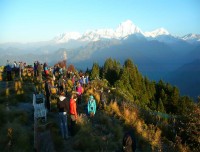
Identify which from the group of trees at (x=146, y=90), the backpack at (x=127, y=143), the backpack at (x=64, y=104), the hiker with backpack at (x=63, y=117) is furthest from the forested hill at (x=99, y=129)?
the group of trees at (x=146, y=90)

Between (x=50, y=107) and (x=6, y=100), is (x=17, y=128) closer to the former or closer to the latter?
(x=50, y=107)

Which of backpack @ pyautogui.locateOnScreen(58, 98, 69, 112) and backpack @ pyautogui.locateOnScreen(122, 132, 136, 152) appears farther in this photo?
backpack @ pyautogui.locateOnScreen(58, 98, 69, 112)

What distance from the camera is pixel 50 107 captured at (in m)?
16.0

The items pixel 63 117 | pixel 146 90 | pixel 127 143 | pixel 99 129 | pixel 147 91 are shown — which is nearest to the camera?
pixel 127 143

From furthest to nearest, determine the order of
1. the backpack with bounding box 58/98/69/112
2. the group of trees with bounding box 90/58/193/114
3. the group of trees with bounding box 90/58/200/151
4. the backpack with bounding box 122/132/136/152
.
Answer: the group of trees with bounding box 90/58/193/114, the group of trees with bounding box 90/58/200/151, the backpack with bounding box 58/98/69/112, the backpack with bounding box 122/132/136/152

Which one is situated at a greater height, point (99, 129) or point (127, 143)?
point (127, 143)

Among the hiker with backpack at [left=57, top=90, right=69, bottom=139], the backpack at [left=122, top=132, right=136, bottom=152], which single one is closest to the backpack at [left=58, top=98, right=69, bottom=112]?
the hiker with backpack at [left=57, top=90, right=69, bottom=139]

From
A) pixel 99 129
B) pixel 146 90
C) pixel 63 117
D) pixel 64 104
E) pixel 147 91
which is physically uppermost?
pixel 64 104

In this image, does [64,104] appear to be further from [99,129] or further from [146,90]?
[146,90]

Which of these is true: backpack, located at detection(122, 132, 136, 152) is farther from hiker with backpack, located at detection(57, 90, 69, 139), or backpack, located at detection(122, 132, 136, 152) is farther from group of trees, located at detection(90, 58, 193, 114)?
group of trees, located at detection(90, 58, 193, 114)

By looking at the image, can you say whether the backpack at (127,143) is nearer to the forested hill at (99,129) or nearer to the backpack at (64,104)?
the forested hill at (99,129)

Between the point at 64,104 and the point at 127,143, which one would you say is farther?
the point at 64,104

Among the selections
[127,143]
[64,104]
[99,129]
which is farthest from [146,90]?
[127,143]

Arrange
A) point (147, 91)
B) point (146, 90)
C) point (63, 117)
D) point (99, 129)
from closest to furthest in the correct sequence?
point (63, 117) → point (99, 129) → point (147, 91) → point (146, 90)
